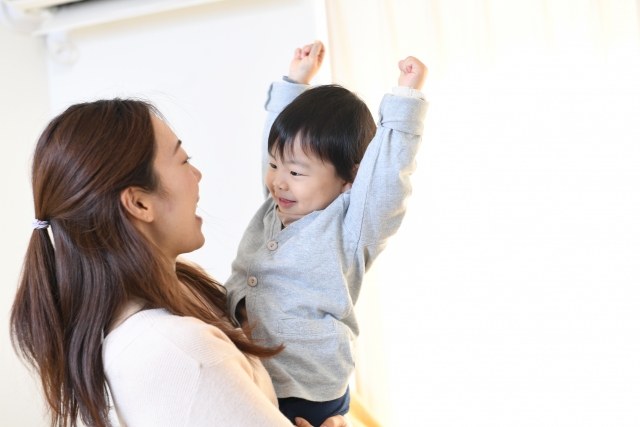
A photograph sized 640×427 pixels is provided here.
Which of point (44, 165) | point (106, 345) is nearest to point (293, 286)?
point (106, 345)

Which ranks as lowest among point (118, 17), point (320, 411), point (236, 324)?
point (320, 411)

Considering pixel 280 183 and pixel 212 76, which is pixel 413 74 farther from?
pixel 212 76

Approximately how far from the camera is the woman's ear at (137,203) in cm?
99

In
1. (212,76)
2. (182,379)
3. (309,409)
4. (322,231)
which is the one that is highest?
(212,76)

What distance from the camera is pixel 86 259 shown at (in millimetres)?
976

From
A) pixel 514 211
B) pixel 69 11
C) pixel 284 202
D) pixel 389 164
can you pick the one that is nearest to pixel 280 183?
pixel 284 202

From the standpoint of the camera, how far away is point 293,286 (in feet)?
3.85

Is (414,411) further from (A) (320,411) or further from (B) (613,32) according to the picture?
(B) (613,32)

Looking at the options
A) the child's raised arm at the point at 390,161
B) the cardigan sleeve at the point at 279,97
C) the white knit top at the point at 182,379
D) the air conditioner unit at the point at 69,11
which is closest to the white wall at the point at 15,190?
the air conditioner unit at the point at 69,11

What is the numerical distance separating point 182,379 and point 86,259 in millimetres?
255

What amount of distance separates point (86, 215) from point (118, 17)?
1.16 m

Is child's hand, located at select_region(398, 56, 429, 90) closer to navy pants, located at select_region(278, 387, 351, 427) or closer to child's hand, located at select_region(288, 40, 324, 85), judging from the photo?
child's hand, located at select_region(288, 40, 324, 85)

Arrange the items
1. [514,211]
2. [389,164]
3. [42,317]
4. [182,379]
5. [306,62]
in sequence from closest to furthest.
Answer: [182,379], [42,317], [389,164], [306,62], [514,211]

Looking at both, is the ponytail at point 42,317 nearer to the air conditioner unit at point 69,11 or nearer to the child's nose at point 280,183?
the child's nose at point 280,183
